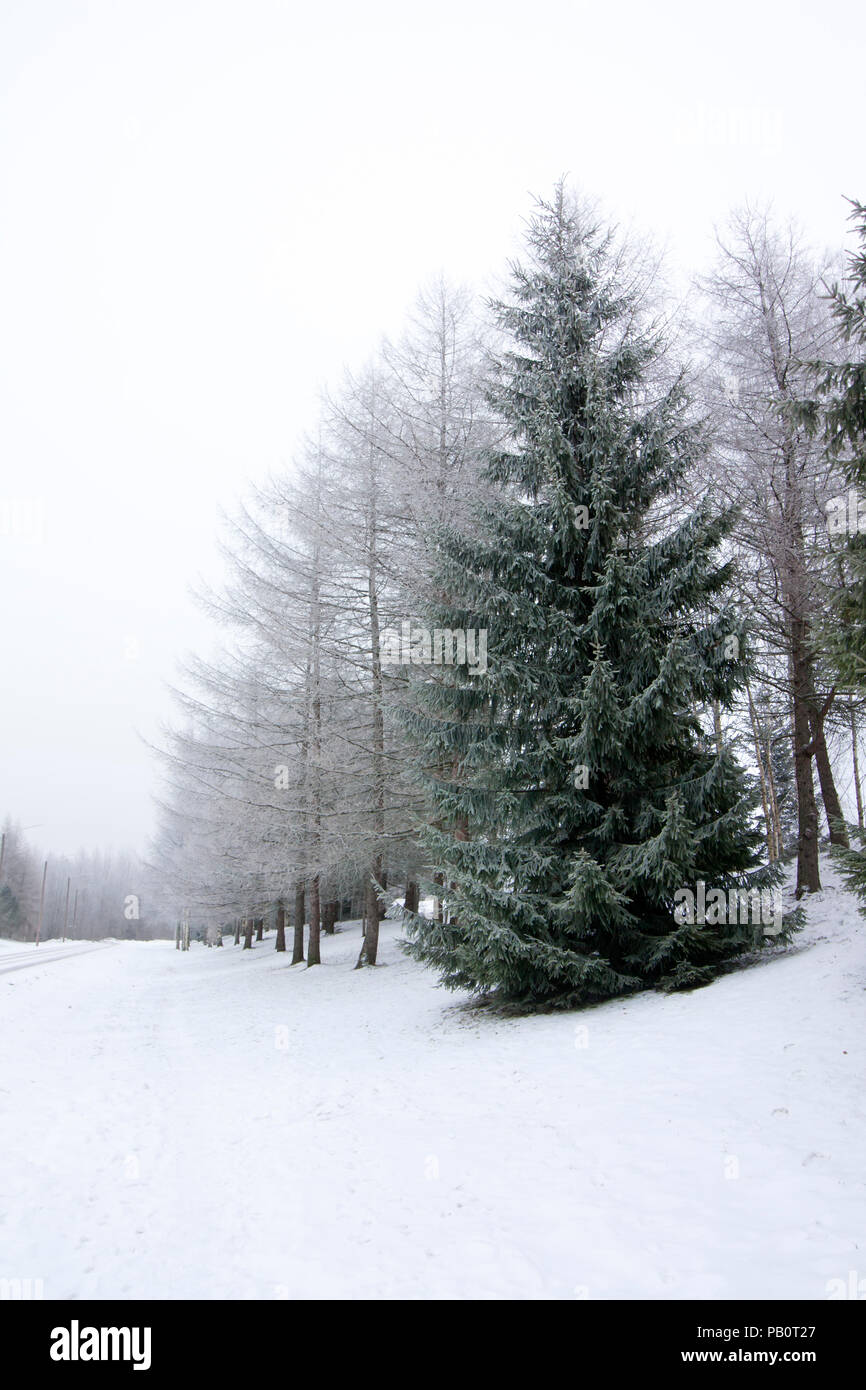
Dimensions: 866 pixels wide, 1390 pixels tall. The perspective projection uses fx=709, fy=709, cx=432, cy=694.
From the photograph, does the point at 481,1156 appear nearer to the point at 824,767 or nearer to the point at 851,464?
the point at 851,464

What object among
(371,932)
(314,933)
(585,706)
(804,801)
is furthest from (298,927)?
(585,706)

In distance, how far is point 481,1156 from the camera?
15.5 ft

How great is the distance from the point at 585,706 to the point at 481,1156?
4418mm

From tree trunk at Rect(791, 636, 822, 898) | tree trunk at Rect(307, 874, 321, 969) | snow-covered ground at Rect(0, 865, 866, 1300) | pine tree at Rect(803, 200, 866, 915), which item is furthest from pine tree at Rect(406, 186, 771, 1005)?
tree trunk at Rect(307, 874, 321, 969)

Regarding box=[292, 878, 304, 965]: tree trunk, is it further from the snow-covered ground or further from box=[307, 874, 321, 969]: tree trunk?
the snow-covered ground

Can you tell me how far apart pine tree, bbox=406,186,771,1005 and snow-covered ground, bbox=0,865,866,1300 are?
87cm

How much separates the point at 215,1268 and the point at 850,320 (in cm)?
795

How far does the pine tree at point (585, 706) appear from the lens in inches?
302

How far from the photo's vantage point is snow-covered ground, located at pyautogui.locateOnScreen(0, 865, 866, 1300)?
3.43 metres

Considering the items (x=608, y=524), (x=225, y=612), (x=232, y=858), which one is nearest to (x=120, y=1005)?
(x=232, y=858)

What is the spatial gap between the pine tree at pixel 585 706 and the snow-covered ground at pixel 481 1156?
869 millimetres

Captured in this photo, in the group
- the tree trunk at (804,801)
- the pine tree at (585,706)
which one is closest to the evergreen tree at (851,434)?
the pine tree at (585,706)

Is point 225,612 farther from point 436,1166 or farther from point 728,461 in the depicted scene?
point 436,1166
